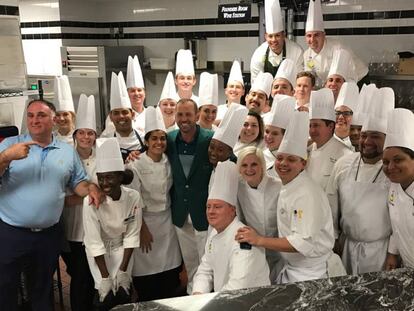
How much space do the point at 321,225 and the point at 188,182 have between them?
2.93ft

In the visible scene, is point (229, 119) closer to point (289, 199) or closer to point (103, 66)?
point (289, 199)

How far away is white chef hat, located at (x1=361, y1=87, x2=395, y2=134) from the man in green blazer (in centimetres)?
89

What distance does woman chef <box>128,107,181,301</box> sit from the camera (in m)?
2.58

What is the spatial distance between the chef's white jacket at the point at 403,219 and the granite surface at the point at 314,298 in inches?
21.2

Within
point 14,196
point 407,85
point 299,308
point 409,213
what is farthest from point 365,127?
point 407,85

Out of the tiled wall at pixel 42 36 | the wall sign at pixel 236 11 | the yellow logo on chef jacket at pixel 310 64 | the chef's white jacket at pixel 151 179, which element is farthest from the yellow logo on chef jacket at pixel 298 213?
the tiled wall at pixel 42 36

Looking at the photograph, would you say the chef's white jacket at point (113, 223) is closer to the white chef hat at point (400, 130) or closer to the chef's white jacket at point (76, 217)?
the chef's white jacket at point (76, 217)

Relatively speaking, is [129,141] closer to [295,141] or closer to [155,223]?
[155,223]

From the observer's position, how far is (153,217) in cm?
268

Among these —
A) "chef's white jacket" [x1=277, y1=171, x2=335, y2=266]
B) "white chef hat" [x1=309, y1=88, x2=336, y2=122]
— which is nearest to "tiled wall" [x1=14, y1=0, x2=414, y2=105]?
"white chef hat" [x1=309, y1=88, x2=336, y2=122]

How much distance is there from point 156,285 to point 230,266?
3.40 ft

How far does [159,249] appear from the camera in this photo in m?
2.76

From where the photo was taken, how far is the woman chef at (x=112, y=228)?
7.55ft

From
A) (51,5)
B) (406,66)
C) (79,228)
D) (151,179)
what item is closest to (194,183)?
(151,179)
